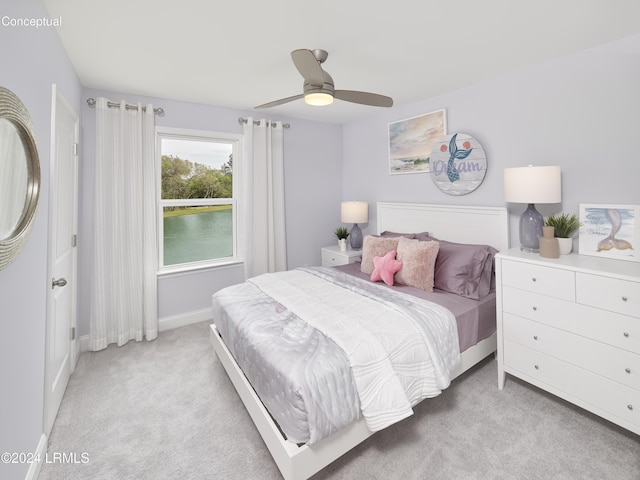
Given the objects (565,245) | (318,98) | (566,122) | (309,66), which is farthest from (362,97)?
(565,245)

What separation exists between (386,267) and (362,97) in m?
1.44

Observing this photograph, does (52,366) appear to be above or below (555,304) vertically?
below

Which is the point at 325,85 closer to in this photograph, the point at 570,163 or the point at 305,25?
the point at 305,25

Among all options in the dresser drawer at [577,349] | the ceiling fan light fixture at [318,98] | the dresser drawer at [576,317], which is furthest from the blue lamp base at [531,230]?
the ceiling fan light fixture at [318,98]

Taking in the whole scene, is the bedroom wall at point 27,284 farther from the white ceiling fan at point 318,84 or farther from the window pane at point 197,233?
the window pane at point 197,233

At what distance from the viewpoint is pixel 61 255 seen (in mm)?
2340

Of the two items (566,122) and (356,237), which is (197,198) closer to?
(356,237)

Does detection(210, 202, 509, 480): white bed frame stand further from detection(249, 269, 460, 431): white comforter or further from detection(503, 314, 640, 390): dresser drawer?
detection(503, 314, 640, 390): dresser drawer

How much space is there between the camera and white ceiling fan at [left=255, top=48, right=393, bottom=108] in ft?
5.93

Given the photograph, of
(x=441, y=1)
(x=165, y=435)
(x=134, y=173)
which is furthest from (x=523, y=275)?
(x=134, y=173)

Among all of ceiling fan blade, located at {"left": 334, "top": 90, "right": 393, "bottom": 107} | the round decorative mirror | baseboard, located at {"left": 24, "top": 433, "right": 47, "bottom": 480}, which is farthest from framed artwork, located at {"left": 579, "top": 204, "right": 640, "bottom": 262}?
baseboard, located at {"left": 24, "top": 433, "right": 47, "bottom": 480}

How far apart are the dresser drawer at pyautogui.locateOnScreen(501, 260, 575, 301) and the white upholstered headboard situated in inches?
26.2

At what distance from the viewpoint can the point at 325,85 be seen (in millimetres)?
2109

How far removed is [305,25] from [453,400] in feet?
8.93
